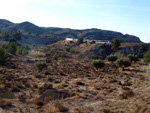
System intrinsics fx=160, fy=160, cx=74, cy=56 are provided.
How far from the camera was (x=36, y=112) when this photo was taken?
880 centimetres

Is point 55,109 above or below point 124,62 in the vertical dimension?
below

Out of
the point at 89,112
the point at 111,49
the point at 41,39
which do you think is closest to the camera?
the point at 89,112

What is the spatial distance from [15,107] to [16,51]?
5273cm

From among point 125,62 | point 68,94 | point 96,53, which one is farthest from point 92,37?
point 68,94

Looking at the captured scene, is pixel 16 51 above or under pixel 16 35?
under

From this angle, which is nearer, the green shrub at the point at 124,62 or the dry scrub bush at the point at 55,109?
the dry scrub bush at the point at 55,109

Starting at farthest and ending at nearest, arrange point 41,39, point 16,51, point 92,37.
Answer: point 92,37 < point 41,39 < point 16,51

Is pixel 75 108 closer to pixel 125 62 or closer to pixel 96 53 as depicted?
pixel 125 62

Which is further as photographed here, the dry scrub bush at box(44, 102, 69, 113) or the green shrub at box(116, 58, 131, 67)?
the green shrub at box(116, 58, 131, 67)

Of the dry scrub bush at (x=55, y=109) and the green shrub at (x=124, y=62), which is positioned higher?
the green shrub at (x=124, y=62)

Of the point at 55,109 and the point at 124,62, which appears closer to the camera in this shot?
the point at 55,109

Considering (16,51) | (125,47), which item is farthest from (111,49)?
(16,51)

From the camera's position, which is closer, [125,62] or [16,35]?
[125,62]

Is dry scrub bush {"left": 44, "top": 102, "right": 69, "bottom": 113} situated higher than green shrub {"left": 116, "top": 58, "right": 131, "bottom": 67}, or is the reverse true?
green shrub {"left": 116, "top": 58, "right": 131, "bottom": 67}
